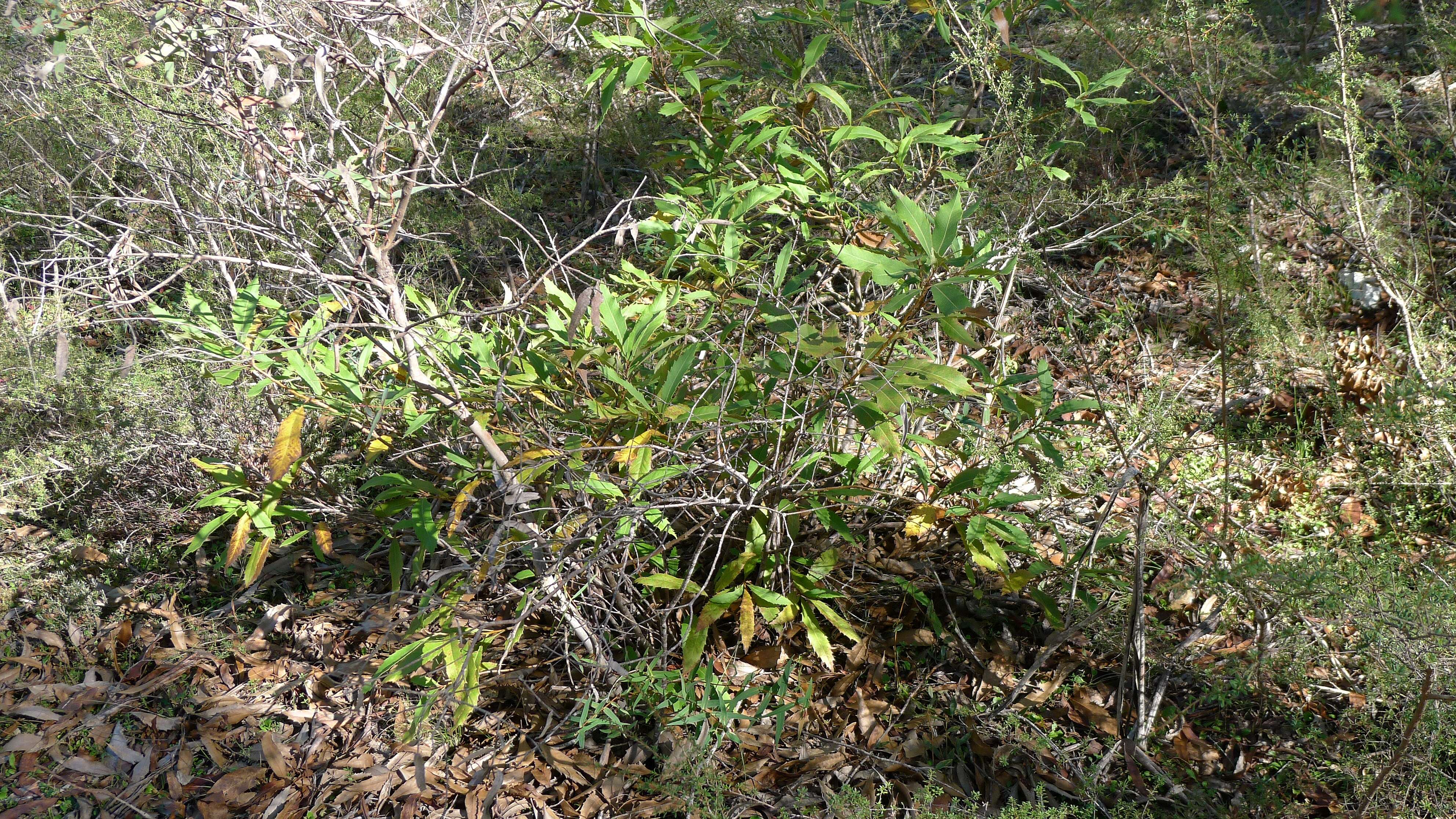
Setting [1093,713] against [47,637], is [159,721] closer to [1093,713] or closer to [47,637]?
[47,637]

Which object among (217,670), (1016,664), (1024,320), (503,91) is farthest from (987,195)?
(217,670)

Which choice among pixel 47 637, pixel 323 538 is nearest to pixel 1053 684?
pixel 323 538

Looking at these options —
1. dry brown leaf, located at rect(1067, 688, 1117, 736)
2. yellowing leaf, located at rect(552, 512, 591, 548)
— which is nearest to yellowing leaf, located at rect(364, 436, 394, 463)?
yellowing leaf, located at rect(552, 512, 591, 548)

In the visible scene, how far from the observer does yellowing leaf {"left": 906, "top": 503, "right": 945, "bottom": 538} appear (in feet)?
7.06

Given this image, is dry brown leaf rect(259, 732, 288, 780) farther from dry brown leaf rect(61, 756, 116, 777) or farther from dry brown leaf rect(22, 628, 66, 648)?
dry brown leaf rect(22, 628, 66, 648)

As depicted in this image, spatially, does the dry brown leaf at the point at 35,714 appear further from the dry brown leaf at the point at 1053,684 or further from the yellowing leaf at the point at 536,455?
the dry brown leaf at the point at 1053,684

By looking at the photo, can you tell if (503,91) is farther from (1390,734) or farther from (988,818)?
(1390,734)

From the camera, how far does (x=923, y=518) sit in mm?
2182

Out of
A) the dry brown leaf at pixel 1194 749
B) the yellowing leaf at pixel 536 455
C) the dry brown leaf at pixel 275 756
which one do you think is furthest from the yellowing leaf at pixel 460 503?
the dry brown leaf at pixel 1194 749

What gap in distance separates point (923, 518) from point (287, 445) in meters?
1.53

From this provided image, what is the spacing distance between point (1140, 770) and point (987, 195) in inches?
74.0

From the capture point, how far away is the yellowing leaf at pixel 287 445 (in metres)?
2.02

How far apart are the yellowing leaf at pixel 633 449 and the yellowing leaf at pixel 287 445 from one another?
754mm

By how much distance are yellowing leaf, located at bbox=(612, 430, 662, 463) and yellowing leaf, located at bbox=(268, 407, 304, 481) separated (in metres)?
0.75
